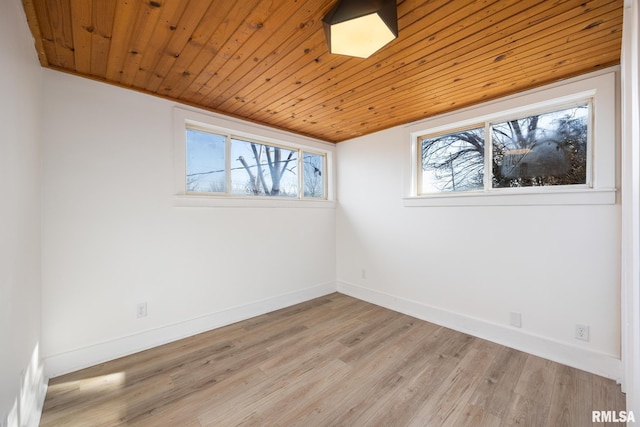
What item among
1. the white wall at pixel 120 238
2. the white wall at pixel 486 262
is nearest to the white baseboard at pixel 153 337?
the white wall at pixel 120 238

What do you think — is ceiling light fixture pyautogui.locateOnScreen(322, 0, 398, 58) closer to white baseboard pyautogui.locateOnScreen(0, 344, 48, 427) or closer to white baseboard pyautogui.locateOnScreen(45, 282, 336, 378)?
white baseboard pyautogui.locateOnScreen(0, 344, 48, 427)

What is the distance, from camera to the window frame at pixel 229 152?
2.48m

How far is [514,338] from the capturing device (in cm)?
231

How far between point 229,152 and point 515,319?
330cm

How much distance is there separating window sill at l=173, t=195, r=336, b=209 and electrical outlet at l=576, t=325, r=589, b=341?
2.83 meters

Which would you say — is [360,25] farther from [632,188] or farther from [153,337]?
[153,337]

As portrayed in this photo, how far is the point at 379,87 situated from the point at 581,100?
1.64m

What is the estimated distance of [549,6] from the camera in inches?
52.9

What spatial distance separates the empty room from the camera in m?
1.42

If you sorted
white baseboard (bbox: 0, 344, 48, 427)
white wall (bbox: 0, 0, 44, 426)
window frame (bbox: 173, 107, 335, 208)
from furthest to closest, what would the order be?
window frame (bbox: 173, 107, 335, 208) < white baseboard (bbox: 0, 344, 48, 427) < white wall (bbox: 0, 0, 44, 426)

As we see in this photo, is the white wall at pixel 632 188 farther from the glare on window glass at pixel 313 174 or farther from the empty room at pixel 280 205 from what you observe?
the glare on window glass at pixel 313 174

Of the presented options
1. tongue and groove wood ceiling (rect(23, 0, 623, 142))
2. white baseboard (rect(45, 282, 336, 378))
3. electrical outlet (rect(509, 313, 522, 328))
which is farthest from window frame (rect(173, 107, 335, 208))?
electrical outlet (rect(509, 313, 522, 328))

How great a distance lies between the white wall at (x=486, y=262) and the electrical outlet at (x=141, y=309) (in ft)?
8.14

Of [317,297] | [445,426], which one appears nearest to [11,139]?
[445,426]
